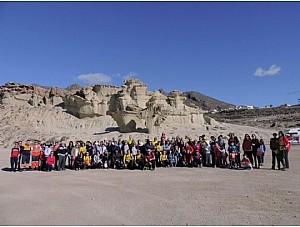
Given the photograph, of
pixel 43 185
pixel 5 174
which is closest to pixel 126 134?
pixel 5 174

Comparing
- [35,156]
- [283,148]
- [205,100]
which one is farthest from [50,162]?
[205,100]

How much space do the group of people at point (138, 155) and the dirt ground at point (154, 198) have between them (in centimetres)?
126

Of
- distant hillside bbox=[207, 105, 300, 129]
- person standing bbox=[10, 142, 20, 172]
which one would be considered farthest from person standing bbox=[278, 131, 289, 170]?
distant hillside bbox=[207, 105, 300, 129]

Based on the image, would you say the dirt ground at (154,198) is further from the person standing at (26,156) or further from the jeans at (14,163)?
the person standing at (26,156)

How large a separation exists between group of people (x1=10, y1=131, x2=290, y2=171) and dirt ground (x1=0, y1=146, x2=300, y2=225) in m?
1.26

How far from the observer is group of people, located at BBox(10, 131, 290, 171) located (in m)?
11.8

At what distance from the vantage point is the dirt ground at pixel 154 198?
5.54 m

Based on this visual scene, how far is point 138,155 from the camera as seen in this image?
12.1m

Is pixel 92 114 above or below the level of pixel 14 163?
above

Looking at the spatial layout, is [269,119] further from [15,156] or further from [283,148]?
[15,156]

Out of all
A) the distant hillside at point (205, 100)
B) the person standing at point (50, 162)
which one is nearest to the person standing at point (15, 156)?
the person standing at point (50, 162)

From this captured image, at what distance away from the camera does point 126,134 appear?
26109mm

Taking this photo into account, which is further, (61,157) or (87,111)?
(87,111)

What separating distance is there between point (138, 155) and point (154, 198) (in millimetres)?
5063
